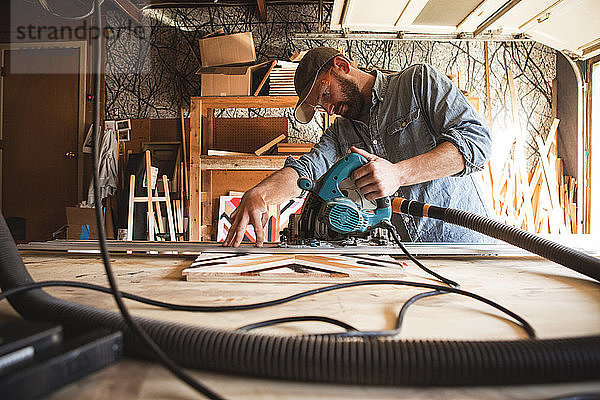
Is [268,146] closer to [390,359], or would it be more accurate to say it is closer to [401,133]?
[401,133]

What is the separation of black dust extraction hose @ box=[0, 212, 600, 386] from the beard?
1.71m

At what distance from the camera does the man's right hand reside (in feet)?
5.45

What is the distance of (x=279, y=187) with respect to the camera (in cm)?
204

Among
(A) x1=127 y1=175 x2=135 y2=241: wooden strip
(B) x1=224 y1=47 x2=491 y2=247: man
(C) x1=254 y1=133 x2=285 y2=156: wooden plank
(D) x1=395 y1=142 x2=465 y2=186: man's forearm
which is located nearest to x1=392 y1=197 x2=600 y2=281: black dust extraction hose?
(D) x1=395 y1=142 x2=465 y2=186: man's forearm

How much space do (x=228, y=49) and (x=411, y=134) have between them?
105 inches

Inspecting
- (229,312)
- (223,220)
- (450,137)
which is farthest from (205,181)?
(229,312)

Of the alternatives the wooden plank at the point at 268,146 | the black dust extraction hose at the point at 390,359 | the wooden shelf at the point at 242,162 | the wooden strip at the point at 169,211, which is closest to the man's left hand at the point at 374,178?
the black dust extraction hose at the point at 390,359

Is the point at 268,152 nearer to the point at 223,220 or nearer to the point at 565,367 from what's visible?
the point at 223,220

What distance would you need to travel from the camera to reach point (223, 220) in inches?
177

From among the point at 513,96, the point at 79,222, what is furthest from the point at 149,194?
the point at 513,96

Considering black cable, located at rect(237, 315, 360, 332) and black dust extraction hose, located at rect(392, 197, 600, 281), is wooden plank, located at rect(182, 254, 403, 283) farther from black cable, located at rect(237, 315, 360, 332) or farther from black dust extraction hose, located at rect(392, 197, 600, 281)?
black cable, located at rect(237, 315, 360, 332)

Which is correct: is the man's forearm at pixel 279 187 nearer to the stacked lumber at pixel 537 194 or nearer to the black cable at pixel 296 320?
the black cable at pixel 296 320

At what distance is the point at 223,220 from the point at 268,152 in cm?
83

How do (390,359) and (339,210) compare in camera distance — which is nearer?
(390,359)
